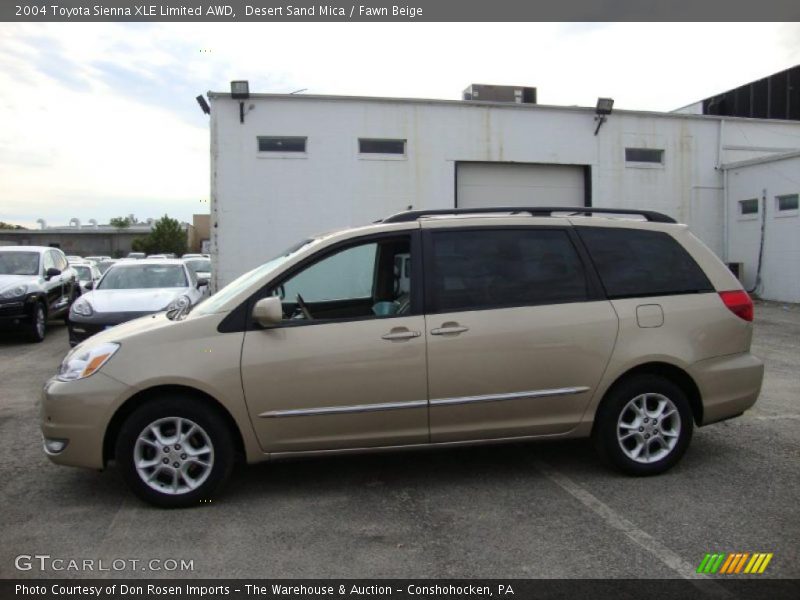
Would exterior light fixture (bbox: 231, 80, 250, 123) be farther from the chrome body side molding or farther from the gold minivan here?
the chrome body side molding

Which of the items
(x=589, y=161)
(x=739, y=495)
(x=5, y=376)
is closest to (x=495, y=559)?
(x=739, y=495)

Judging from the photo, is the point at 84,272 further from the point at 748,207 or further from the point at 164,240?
the point at 164,240

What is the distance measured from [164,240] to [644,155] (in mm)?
53837

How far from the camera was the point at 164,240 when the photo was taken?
6225cm

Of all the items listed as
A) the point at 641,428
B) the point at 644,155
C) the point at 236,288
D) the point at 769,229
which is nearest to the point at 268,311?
the point at 236,288

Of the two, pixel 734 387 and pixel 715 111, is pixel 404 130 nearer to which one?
pixel 734 387

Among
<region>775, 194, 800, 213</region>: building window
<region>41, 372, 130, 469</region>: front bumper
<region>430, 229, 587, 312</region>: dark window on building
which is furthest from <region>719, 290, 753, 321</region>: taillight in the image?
<region>775, 194, 800, 213</region>: building window

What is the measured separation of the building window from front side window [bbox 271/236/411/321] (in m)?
13.6

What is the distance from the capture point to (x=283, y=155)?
1462cm

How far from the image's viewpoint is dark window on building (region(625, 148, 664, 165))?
1627 centimetres

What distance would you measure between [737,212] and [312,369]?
15850 mm

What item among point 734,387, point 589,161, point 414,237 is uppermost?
point 589,161

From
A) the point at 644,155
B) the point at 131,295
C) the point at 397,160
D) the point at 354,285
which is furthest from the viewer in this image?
the point at 644,155

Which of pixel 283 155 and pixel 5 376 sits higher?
pixel 283 155
